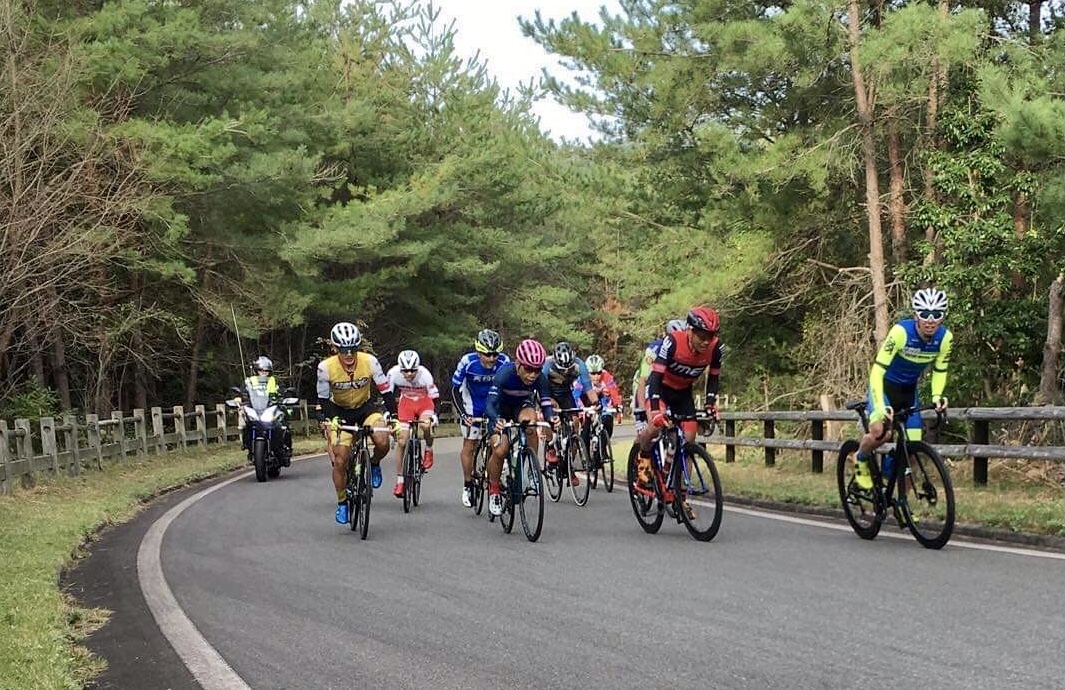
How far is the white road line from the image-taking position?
5.89 m

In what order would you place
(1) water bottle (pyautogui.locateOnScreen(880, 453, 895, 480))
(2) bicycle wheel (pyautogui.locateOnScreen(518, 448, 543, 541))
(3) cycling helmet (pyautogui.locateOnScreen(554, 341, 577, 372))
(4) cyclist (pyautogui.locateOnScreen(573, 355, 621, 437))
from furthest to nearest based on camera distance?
(4) cyclist (pyautogui.locateOnScreen(573, 355, 621, 437)), (3) cycling helmet (pyautogui.locateOnScreen(554, 341, 577, 372)), (2) bicycle wheel (pyautogui.locateOnScreen(518, 448, 543, 541)), (1) water bottle (pyautogui.locateOnScreen(880, 453, 895, 480))

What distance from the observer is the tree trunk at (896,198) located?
62.6 ft

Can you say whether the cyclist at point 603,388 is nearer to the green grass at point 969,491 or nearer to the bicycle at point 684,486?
the green grass at point 969,491

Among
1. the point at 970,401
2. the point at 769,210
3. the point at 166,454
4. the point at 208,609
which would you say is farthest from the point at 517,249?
the point at 208,609

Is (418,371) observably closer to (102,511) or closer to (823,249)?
(102,511)

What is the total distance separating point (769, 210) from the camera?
66.6 ft

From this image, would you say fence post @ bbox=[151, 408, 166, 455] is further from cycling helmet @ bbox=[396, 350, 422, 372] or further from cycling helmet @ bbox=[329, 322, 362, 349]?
cycling helmet @ bbox=[329, 322, 362, 349]

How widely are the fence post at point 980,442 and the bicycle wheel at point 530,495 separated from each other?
4.69 metres

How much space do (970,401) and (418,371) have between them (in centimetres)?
814

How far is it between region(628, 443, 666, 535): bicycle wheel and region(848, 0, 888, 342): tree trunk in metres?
8.52

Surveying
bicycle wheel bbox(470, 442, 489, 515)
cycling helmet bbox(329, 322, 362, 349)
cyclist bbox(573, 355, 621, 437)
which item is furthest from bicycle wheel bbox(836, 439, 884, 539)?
cyclist bbox(573, 355, 621, 437)

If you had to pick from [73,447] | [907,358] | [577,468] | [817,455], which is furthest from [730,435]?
[73,447]

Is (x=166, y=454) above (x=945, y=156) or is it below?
below

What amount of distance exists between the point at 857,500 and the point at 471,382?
501 cm
